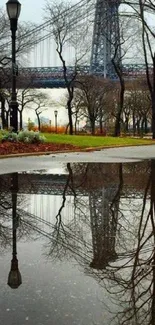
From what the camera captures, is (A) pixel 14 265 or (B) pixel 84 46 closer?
(A) pixel 14 265

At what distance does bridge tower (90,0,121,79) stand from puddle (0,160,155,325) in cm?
2560

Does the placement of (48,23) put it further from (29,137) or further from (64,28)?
(29,137)

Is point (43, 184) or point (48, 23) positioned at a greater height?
point (48, 23)

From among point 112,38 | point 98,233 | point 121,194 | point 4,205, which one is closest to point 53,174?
point 121,194

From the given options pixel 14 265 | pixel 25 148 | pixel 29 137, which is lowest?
pixel 14 265

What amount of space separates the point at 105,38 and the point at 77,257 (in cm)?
4057

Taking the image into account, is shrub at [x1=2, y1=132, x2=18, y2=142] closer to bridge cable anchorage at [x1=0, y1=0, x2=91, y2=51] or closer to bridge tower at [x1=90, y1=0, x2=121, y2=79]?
bridge tower at [x1=90, y1=0, x2=121, y2=79]

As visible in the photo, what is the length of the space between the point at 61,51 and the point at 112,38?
5298 mm

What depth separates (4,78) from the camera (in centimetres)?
4572

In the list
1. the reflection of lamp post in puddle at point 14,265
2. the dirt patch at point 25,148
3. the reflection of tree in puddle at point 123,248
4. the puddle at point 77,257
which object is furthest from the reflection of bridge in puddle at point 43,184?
the dirt patch at point 25,148

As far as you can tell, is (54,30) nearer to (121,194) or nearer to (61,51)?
(61,51)

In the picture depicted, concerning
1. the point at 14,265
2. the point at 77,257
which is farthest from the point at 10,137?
the point at 14,265

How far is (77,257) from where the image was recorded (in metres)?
4.10

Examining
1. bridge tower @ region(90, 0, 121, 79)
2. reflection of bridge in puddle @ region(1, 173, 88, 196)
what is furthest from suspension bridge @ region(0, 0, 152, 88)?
reflection of bridge in puddle @ region(1, 173, 88, 196)
